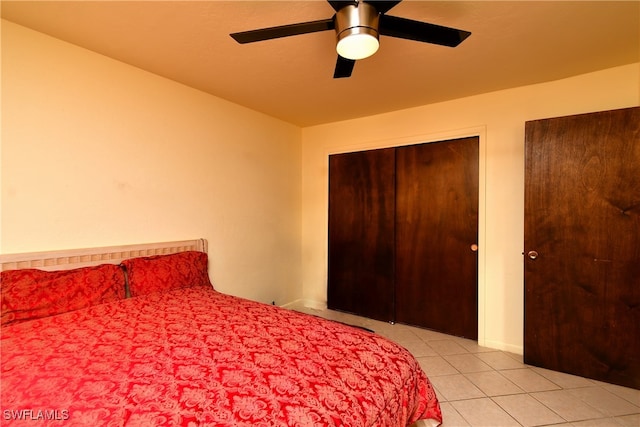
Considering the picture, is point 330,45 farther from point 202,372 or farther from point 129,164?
point 202,372

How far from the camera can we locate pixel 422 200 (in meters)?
3.31

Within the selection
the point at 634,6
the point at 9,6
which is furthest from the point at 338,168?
the point at 9,6

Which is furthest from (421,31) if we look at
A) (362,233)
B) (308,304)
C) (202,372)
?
(308,304)

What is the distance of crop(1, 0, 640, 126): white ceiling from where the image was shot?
1695mm

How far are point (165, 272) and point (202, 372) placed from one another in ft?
4.48

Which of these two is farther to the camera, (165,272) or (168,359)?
(165,272)

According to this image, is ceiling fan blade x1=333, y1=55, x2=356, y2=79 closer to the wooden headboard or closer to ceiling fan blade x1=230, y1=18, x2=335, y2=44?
ceiling fan blade x1=230, y1=18, x2=335, y2=44

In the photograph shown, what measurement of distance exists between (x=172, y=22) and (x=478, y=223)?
10.1 ft

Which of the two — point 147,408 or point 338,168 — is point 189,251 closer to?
point 147,408

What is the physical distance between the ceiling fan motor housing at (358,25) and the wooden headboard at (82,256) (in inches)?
84.3

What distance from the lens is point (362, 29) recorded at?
1.33 metres

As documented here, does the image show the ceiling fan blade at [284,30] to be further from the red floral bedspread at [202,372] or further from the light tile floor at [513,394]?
the light tile floor at [513,394]

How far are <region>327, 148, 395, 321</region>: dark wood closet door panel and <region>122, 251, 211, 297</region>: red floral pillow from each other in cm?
179

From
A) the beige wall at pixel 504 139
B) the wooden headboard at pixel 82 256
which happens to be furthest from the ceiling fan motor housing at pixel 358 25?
the wooden headboard at pixel 82 256
